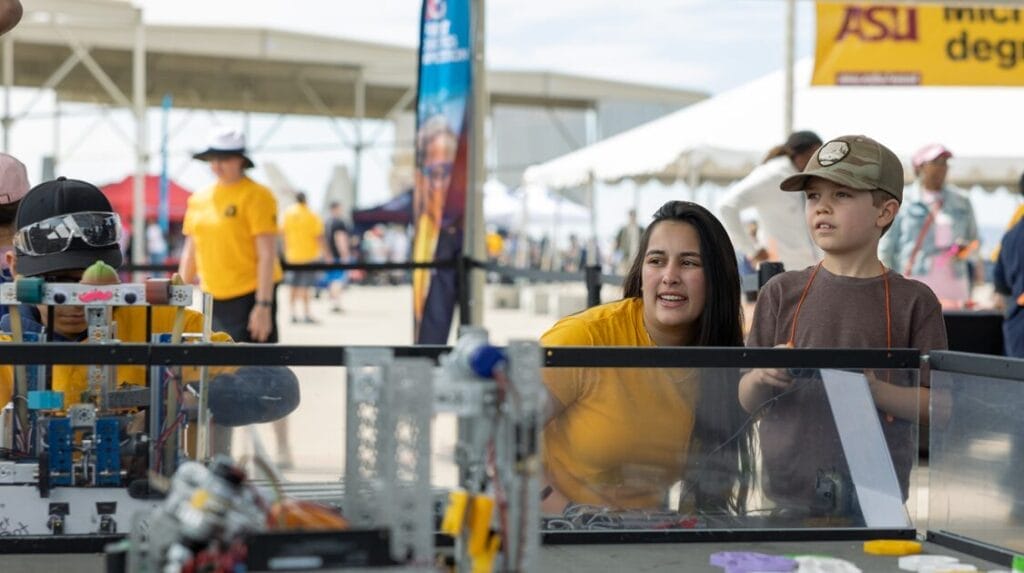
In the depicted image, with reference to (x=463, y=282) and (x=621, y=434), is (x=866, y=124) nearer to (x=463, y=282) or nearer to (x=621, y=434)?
(x=463, y=282)

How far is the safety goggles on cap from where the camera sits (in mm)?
3133

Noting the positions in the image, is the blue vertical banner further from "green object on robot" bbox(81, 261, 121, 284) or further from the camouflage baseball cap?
"green object on robot" bbox(81, 261, 121, 284)

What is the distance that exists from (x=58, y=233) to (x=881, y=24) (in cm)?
759

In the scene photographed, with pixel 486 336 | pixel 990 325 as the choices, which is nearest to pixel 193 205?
pixel 990 325

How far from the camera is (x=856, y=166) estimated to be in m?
3.50

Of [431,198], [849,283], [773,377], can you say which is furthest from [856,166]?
[431,198]

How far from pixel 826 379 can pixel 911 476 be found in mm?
277

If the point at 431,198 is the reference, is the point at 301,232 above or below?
above

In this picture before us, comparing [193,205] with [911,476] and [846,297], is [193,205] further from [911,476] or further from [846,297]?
[911,476]

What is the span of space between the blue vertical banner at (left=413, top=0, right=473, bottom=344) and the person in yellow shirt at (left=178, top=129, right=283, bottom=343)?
48.2 inches

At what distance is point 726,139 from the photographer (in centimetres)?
1316

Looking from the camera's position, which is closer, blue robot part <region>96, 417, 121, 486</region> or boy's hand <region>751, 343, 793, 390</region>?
blue robot part <region>96, 417, 121, 486</region>

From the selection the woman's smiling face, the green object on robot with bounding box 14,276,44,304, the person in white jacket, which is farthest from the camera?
the person in white jacket

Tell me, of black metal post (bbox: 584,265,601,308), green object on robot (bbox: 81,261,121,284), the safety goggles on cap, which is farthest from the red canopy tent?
green object on robot (bbox: 81,261,121,284)
